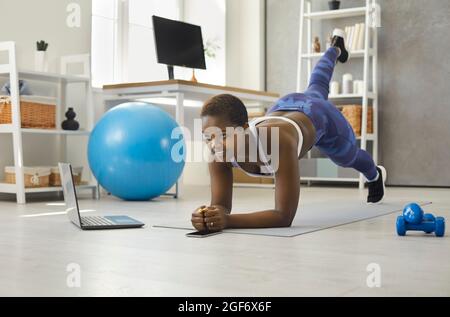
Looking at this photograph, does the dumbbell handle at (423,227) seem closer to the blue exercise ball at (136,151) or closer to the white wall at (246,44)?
the blue exercise ball at (136,151)

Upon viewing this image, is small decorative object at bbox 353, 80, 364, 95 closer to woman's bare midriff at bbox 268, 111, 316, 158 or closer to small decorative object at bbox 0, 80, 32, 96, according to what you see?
small decorative object at bbox 0, 80, 32, 96

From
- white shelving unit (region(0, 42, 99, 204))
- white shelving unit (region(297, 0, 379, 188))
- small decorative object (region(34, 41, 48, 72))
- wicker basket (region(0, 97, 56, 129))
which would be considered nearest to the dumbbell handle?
white shelving unit (region(0, 42, 99, 204))

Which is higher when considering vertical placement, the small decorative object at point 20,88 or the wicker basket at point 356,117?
the small decorative object at point 20,88

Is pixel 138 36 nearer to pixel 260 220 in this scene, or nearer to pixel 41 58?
pixel 41 58

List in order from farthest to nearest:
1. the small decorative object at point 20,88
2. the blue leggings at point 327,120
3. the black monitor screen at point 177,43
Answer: the black monitor screen at point 177,43, the small decorative object at point 20,88, the blue leggings at point 327,120

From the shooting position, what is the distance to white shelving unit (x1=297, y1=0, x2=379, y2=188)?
5.55 m

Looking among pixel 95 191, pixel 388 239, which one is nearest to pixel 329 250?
pixel 388 239

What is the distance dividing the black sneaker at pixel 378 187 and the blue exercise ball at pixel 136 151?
120 cm

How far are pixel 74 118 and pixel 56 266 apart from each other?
A: 303 cm

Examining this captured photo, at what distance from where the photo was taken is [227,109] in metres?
2.26

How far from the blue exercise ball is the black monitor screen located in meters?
0.92

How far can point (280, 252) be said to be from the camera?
1.87m

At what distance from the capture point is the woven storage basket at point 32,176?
395 centimetres

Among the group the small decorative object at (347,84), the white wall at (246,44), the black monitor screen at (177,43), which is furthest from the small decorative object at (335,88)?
the black monitor screen at (177,43)
